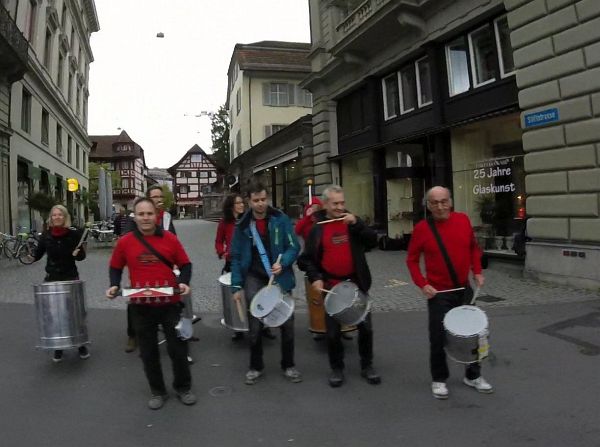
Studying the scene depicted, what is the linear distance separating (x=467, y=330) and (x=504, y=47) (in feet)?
28.5

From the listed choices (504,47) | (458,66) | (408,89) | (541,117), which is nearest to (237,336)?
(541,117)

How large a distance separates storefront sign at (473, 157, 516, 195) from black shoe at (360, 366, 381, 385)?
746 cm

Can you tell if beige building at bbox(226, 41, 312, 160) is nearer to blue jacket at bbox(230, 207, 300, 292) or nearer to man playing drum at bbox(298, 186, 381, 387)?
blue jacket at bbox(230, 207, 300, 292)

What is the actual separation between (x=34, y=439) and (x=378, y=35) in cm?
1289

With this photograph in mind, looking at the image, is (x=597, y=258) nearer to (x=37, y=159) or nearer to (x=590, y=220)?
(x=590, y=220)

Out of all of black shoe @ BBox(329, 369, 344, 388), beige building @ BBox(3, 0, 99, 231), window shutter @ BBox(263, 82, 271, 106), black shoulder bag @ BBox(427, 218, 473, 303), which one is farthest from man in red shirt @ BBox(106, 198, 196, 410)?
window shutter @ BBox(263, 82, 271, 106)

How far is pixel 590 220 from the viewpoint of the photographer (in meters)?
8.22

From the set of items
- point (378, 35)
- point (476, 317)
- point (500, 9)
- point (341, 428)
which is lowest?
point (341, 428)

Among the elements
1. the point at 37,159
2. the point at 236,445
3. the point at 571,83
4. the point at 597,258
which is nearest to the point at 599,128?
the point at 571,83

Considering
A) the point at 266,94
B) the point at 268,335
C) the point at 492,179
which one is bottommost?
the point at 268,335

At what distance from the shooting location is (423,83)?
13445 millimetres

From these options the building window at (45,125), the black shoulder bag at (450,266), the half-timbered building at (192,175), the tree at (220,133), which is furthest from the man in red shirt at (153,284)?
the half-timbered building at (192,175)

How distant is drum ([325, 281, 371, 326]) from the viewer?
428 cm

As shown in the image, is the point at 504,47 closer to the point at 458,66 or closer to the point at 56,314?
the point at 458,66
